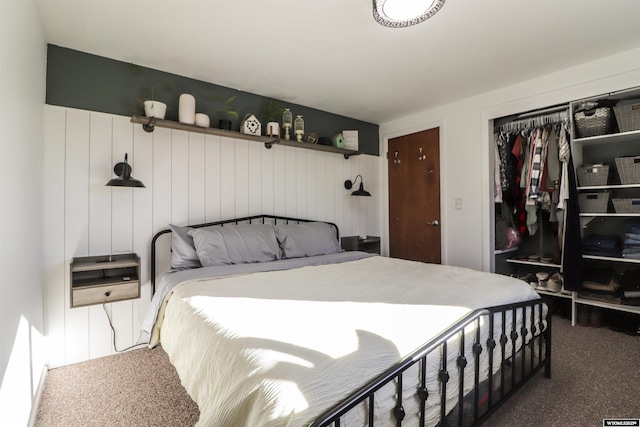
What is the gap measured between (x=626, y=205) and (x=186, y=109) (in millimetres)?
3837

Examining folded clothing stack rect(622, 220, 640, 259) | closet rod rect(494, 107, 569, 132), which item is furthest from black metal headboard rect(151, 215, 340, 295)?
folded clothing stack rect(622, 220, 640, 259)

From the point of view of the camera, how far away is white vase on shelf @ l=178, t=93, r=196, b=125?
269 centimetres

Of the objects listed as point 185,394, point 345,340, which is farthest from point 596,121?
point 185,394

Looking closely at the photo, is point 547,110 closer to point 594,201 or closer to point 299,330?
point 594,201

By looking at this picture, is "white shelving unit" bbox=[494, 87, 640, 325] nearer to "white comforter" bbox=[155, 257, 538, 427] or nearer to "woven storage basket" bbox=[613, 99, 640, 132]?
"woven storage basket" bbox=[613, 99, 640, 132]

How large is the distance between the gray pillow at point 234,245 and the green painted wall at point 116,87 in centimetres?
113

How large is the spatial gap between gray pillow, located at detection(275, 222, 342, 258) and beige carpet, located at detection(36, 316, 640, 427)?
1.30 m

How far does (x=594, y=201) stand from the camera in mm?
2812

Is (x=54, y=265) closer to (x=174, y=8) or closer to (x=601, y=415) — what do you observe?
(x=174, y=8)

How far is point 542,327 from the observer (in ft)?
6.19

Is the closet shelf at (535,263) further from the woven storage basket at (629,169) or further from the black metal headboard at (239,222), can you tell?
the black metal headboard at (239,222)

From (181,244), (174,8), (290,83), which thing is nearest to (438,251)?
(290,83)

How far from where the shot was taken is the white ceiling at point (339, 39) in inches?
77.5

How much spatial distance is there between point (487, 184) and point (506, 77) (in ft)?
3.49
